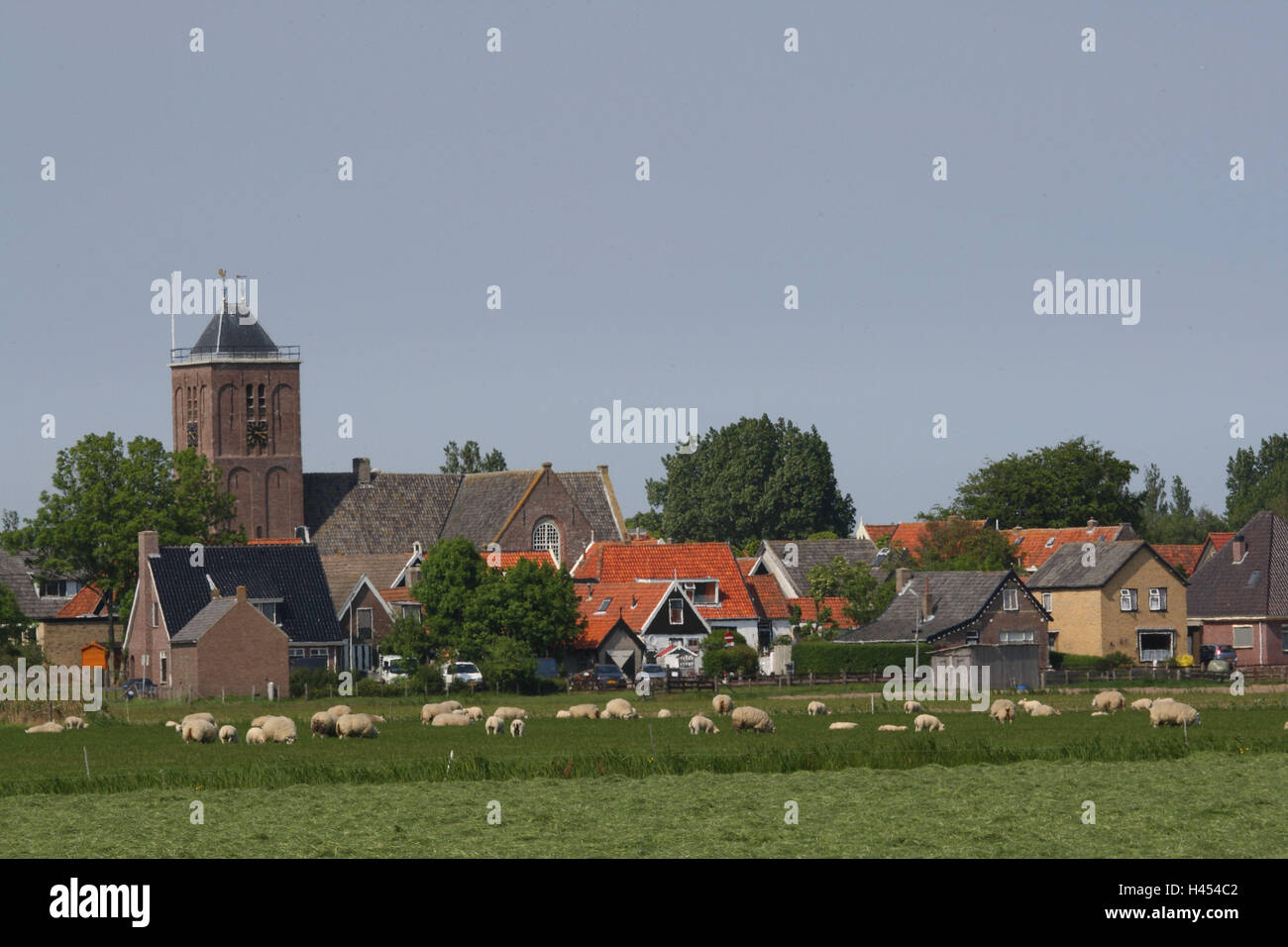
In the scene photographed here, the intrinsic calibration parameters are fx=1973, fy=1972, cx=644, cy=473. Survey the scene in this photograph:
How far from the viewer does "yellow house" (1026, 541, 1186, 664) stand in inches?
3949

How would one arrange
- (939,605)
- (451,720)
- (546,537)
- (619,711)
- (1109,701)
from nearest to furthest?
(451,720)
(619,711)
(1109,701)
(939,605)
(546,537)

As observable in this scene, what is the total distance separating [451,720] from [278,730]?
846 centimetres

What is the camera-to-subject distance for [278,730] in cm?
5434

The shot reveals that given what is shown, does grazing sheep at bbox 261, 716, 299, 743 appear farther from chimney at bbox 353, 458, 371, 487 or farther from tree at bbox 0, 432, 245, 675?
chimney at bbox 353, 458, 371, 487

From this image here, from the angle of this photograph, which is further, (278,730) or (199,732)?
(278,730)

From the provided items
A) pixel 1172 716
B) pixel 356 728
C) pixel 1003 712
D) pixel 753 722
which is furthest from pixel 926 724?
pixel 356 728

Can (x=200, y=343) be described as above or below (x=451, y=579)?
above

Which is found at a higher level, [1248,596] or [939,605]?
[939,605]

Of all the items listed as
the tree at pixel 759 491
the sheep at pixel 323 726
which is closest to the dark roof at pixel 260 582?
the sheep at pixel 323 726

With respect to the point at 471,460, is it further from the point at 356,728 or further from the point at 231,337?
the point at 356,728
